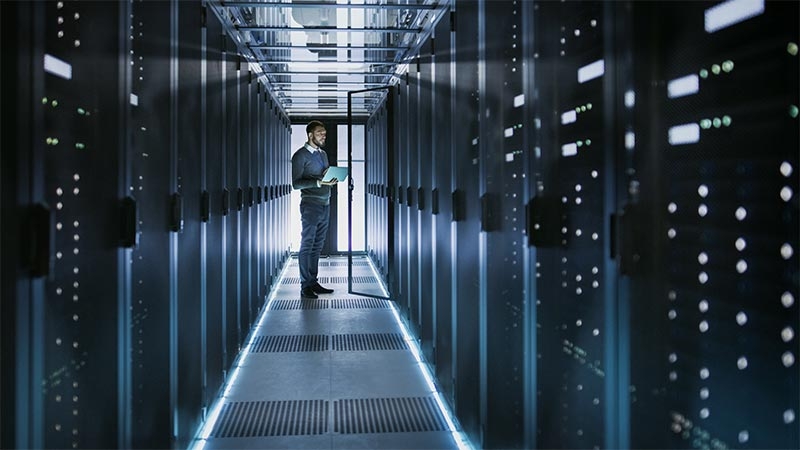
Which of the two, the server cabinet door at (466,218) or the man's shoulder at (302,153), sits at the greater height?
the man's shoulder at (302,153)

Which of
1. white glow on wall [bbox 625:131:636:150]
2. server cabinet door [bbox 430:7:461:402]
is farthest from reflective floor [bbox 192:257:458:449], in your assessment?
white glow on wall [bbox 625:131:636:150]

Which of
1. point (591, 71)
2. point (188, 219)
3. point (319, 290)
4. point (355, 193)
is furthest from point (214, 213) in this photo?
point (355, 193)

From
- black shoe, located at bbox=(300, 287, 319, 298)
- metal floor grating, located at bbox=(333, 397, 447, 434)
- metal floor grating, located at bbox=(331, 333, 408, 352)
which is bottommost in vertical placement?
metal floor grating, located at bbox=(333, 397, 447, 434)

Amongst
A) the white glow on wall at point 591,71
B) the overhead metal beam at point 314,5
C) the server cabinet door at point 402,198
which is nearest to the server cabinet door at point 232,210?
the overhead metal beam at point 314,5

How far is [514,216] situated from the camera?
2234 mm

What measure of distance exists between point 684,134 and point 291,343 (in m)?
4.17

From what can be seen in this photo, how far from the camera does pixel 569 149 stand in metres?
1.74

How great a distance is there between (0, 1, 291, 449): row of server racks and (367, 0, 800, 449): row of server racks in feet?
4.22

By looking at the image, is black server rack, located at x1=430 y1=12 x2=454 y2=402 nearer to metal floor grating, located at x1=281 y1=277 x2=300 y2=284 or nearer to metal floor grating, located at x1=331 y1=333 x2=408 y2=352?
metal floor grating, located at x1=331 y1=333 x2=408 y2=352

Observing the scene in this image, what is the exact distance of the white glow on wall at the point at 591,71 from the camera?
1510 millimetres

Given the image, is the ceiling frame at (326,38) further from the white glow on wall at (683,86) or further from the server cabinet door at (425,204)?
the white glow on wall at (683,86)

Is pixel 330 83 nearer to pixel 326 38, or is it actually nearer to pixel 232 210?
pixel 326 38

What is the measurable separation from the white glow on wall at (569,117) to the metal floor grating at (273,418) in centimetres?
212

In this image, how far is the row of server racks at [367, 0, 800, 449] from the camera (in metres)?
1.04
